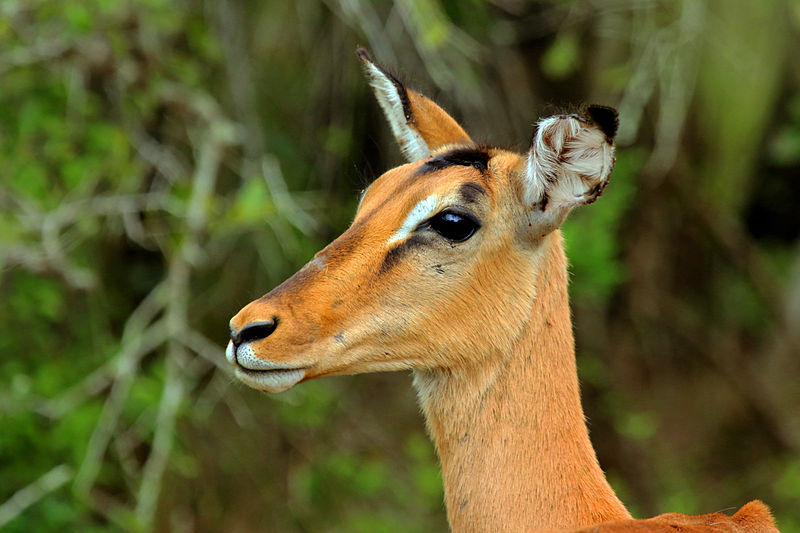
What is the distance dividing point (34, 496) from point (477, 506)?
10.5 feet

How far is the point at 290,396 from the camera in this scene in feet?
19.3

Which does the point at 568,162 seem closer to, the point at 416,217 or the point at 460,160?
the point at 460,160

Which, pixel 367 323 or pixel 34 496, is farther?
pixel 34 496

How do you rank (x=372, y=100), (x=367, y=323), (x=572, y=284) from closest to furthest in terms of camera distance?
(x=367, y=323) < (x=572, y=284) < (x=372, y=100)

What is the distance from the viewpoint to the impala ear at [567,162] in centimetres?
283

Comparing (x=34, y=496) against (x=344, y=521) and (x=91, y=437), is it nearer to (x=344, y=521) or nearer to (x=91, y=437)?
(x=91, y=437)

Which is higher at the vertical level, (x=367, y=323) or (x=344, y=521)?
(x=367, y=323)

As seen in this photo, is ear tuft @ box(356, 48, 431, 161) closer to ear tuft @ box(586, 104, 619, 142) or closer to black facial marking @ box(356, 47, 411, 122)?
black facial marking @ box(356, 47, 411, 122)

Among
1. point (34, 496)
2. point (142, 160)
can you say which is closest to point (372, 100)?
point (142, 160)

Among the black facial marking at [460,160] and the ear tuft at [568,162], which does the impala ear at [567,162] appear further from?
the black facial marking at [460,160]

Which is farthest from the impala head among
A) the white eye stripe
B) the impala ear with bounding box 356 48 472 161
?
the impala ear with bounding box 356 48 472 161

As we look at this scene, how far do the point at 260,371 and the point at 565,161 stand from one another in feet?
4.08

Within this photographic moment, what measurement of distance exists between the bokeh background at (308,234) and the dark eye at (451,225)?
173cm

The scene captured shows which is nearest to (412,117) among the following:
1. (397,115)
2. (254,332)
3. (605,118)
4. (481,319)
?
(397,115)
